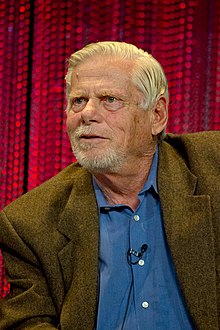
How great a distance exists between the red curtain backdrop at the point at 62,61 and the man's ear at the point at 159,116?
17.7 inches

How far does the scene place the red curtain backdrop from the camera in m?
2.60

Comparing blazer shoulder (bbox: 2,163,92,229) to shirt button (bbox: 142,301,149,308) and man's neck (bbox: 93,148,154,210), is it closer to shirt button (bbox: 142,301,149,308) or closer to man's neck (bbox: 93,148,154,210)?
man's neck (bbox: 93,148,154,210)

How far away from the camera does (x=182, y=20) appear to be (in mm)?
2613

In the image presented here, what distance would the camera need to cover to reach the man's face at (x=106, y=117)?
2.00 m

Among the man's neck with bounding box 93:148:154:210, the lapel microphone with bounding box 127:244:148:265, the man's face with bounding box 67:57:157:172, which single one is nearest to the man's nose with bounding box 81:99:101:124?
the man's face with bounding box 67:57:157:172

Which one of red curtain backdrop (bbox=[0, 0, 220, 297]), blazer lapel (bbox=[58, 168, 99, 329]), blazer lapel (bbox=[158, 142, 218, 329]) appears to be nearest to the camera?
blazer lapel (bbox=[158, 142, 218, 329])

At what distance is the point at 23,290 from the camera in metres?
2.08

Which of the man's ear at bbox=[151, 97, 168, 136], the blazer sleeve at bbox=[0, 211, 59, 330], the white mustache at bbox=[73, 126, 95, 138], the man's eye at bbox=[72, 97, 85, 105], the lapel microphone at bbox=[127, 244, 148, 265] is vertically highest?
the man's eye at bbox=[72, 97, 85, 105]

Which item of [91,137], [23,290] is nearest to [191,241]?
[91,137]

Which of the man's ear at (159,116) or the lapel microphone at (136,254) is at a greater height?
the man's ear at (159,116)

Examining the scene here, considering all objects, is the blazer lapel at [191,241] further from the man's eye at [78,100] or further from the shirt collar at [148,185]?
the man's eye at [78,100]

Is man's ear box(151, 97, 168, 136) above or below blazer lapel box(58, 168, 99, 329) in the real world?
above

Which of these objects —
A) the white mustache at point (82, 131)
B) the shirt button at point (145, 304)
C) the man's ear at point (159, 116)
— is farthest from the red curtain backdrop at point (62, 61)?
the shirt button at point (145, 304)

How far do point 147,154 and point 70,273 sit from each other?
0.44m
